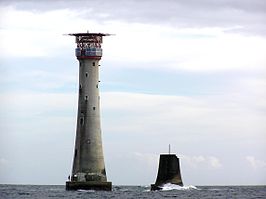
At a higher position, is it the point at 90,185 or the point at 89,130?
the point at 89,130

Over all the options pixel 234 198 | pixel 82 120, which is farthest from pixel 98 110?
pixel 234 198

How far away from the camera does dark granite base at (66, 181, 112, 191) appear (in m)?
104

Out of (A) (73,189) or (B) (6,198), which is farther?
(A) (73,189)

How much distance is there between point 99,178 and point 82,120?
6374 mm

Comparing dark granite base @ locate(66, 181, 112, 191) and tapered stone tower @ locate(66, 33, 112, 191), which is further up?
tapered stone tower @ locate(66, 33, 112, 191)

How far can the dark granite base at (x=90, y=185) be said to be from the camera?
104312 millimetres

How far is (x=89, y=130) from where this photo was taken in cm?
10325

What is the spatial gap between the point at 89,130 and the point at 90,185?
5951mm

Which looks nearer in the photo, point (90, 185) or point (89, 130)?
point (89, 130)

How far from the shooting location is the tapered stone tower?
339ft

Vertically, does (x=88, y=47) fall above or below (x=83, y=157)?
above

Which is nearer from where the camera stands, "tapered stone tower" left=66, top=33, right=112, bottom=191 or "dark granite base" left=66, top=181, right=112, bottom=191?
"tapered stone tower" left=66, top=33, right=112, bottom=191

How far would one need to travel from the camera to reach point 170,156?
10875 cm

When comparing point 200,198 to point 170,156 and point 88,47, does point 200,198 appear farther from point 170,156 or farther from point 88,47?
point 88,47
